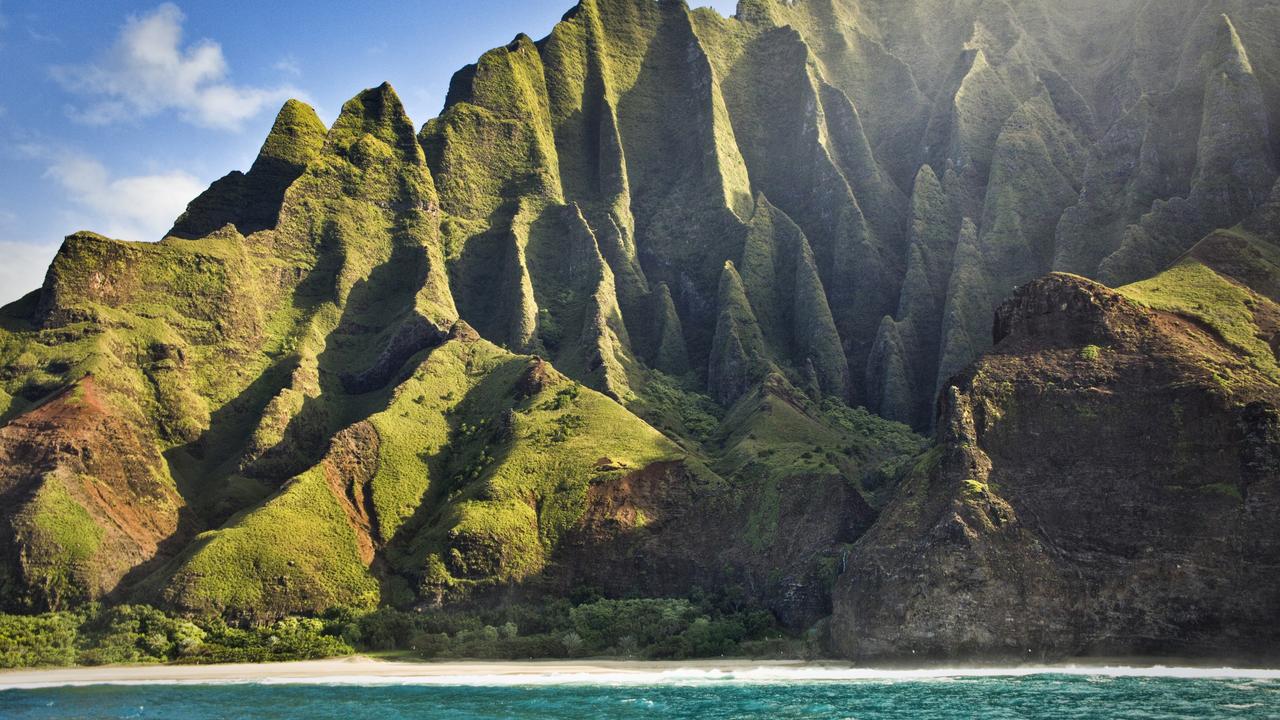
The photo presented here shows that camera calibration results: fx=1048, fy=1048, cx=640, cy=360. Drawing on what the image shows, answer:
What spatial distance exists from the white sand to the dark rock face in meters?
3.03

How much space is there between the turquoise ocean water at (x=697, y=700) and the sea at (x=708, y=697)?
95 mm

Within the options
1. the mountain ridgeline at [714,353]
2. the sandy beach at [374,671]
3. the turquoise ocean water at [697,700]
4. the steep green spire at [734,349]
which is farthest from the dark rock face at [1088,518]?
the steep green spire at [734,349]

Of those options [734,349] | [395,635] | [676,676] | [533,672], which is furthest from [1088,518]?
[734,349]

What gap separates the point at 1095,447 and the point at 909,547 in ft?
58.3

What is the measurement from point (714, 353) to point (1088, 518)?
225ft

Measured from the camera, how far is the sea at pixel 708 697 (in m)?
60.9

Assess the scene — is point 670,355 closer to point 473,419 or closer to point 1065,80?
point 473,419

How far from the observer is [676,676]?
8106 centimetres

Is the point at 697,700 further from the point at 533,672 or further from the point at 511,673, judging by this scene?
the point at 511,673

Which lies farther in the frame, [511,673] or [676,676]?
[511,673]

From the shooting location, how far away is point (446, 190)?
161m

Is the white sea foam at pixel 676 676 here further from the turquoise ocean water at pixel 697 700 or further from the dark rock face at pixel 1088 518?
the dark rock face at pixel 1088 518

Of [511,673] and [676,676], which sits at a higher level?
[676,676]

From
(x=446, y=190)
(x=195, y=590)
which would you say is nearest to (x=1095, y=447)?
(x=195, y=590)
